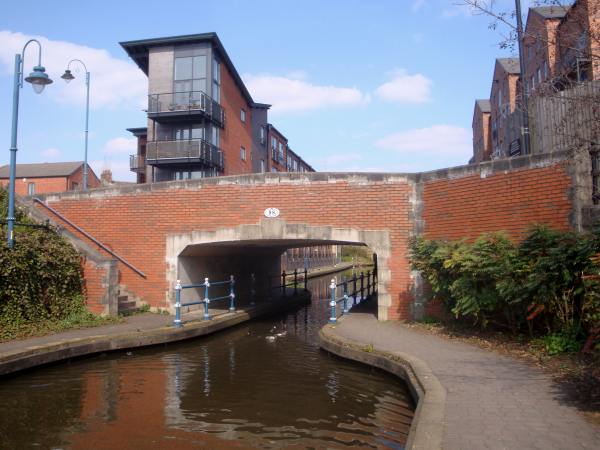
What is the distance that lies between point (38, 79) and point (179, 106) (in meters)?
15.7

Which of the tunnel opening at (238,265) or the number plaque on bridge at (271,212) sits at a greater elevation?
the number plaque on bridge at (271,212)

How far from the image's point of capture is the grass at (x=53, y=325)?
9.05m

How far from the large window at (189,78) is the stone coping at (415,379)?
1878cm

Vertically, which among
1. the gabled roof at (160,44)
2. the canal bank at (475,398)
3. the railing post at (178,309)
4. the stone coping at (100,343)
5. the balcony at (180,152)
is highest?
the gabled roof at (160,44)

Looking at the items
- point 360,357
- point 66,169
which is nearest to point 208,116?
point 360,357

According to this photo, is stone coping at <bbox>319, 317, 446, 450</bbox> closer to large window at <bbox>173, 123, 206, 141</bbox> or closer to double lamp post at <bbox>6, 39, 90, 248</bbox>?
double lamp post at <bbox>6, 39, 90, 248</bbox>

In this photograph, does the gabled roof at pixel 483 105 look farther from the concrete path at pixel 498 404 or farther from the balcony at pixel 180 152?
the concrete path at pixel 498 404

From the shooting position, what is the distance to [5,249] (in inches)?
377

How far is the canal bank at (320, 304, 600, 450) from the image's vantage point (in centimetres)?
407

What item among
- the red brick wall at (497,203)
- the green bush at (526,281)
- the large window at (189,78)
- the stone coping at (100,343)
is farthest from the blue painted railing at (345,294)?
the large window at (189,78)

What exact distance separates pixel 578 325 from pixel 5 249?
1009 cm

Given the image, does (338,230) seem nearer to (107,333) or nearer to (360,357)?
(360,357)

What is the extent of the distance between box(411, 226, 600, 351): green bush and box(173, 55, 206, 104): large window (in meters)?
19.6

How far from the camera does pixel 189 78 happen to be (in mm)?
26094
